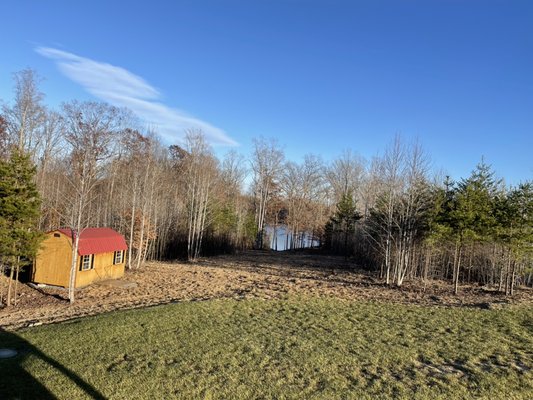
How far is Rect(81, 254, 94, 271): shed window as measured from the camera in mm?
15602

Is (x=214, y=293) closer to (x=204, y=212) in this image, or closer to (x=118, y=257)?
(x=118, y=257)

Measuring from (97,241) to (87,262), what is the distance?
105 centimetres

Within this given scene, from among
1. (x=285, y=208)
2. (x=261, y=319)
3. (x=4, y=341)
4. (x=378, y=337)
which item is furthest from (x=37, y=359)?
(x=285, y=208)

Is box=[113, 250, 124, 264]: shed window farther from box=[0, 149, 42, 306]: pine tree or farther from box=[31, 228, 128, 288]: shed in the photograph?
box=[0, 149, 42, 306]: pine tree

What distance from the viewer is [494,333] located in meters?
8.56

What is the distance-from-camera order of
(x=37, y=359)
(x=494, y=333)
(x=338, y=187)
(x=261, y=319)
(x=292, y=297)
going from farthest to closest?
(x=338, y=187) < (x=292, y=297) < (x=261, y=319) < (x=494, y=333) < (x=37, y=359)

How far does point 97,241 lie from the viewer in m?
16.5

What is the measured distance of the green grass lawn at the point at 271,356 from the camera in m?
5.43

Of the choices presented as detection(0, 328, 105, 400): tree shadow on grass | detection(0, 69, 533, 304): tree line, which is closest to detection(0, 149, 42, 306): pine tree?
detection(0, 69, 533, 304): tree line

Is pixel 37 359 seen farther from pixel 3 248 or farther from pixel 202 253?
pixel 202 253

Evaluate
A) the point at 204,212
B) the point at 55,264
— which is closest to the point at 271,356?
the point at 55,264

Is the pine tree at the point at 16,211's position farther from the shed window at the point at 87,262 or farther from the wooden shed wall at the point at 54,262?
the shed window at the point at 87,262

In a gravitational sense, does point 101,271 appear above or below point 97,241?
below

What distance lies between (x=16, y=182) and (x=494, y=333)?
16.0 meters
